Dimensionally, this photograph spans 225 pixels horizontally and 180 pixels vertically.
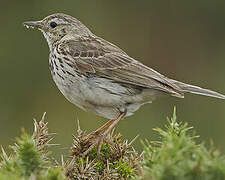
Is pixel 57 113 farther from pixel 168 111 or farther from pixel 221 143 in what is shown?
pixel 221 143

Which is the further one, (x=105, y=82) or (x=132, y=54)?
(x=132, y=54)

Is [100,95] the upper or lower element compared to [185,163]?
lower

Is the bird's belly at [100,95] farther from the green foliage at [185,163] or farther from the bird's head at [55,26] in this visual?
the green foliage at [185,163]

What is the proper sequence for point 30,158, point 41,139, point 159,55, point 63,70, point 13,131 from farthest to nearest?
point 159,55 → point 13,131 → point 63,70 → point 41,139 → point 30,158

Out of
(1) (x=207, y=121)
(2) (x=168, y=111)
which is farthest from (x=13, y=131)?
(1) (x=207, y=121)

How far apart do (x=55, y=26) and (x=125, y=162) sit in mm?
2845

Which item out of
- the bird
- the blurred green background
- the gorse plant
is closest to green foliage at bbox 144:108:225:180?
the gorse plant

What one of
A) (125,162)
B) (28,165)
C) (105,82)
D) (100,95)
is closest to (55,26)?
(105,82)

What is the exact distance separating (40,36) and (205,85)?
2.63m

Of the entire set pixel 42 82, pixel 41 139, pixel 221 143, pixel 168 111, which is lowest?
pixel 221 143

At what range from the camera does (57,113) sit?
735 cm

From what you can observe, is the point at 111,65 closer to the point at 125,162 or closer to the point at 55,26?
the point at 55,26

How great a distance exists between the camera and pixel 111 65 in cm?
489

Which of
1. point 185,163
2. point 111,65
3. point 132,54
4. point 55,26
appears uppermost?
point 55,26
